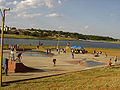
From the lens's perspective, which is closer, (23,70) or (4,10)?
(4,10)

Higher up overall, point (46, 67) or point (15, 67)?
point (15, 67)

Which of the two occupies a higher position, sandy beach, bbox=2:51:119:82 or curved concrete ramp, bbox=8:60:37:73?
curved concrete ramp, bbox=8:60:37:73

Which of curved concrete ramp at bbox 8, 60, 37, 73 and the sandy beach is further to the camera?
curved concrete ramp at bbox 8, 60, 37, 73

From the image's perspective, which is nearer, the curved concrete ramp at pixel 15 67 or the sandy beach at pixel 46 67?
the sandy beach at pixel 46 67

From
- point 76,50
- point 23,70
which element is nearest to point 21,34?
point 76,50

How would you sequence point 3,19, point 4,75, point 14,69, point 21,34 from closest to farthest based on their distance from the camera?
1. point 3,19
2. point 4,75
3. point 14,69
4. point 21,34

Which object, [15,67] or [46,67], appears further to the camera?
[46,67]

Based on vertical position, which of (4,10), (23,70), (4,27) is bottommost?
(23,70)

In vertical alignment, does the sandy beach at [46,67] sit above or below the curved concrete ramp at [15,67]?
below

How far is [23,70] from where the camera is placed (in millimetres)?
17359

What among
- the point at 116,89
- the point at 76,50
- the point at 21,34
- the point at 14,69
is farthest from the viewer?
the point at 21,34

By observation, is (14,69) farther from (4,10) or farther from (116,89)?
(116,89)

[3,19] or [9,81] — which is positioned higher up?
[3,19]

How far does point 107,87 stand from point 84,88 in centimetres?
145
